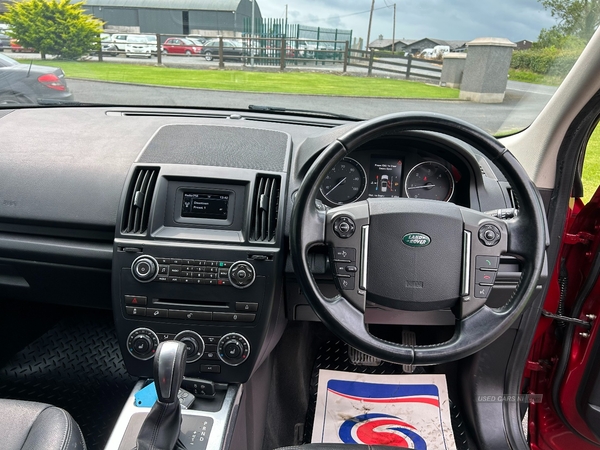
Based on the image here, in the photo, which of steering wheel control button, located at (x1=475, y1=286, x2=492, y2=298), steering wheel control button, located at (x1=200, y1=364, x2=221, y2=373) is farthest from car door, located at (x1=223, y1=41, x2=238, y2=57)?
steering wheel control button, located at (x1=475, y1=286, x2=492, y2=298)

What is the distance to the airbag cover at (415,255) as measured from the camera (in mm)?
1373

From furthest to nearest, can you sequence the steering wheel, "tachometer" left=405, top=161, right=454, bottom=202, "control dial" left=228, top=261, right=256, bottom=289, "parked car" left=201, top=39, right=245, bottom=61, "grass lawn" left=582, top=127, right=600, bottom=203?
"parked car" left=201, top=39, right=245, bottom=61
"grass lawn" left=582, top=127, right=600, bottom=203
"tachometer" left=405, top=161, right=454, bottom=202
"control dial" left=228, top=261, right=256, bottom=289
the steering wheel

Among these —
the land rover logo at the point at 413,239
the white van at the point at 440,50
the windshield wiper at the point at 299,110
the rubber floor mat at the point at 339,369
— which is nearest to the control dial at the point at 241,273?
the land rover logo at the point at 413,239

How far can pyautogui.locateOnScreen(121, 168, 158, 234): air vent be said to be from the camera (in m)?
1.56

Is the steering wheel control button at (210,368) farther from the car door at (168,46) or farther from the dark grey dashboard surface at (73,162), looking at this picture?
the car door at (168,46)

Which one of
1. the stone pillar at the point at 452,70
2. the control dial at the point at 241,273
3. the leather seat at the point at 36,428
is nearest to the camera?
Result: the leather seat at the point at 36,428

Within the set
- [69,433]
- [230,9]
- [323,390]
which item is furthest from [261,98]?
[69,433]

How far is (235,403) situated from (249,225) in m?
0.55

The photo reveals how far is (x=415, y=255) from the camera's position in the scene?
1.38 m

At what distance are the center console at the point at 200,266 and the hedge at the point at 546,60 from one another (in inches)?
37.7

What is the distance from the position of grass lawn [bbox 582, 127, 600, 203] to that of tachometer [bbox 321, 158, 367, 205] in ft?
2.81

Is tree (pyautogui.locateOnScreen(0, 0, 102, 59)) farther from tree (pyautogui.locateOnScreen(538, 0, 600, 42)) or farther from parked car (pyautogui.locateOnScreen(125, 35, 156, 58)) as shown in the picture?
tree (pyautogui.locateOnScreen(538, 0, 600, 42))

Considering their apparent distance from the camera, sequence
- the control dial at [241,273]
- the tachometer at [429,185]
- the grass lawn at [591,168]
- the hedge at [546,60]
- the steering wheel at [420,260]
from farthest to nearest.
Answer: the grass lawn at [591,168], the tachometer at [429,185], the hedge at [546,60], the control dial at [241,273], the steering wheel at [420,260]

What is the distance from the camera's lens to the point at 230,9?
203cm
